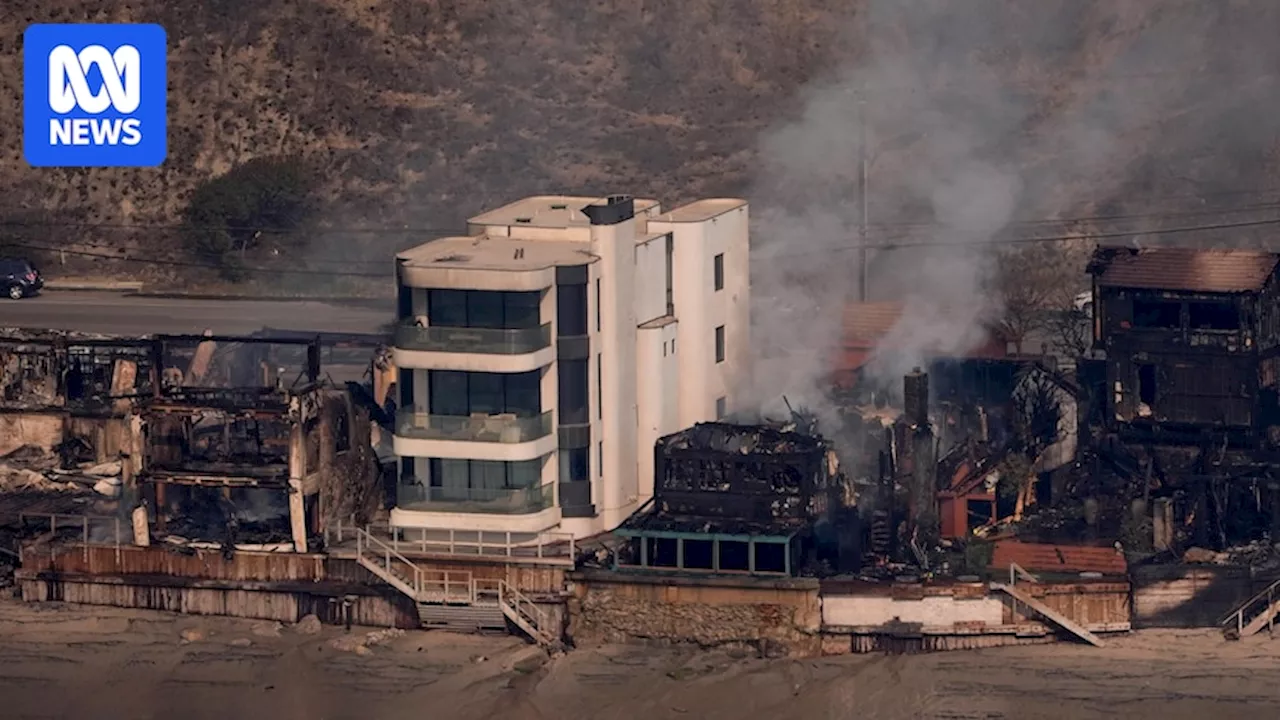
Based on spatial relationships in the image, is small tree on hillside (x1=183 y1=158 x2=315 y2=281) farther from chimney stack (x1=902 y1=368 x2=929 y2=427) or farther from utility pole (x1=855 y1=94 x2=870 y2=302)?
chimney stack (x1=902 y1=368 x2=929 y2=427)

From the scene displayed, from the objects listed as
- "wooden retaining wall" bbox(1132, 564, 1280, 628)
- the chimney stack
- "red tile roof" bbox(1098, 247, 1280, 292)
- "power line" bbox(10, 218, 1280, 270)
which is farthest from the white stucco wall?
"power line" bbox(10, 218, 1280, 270)

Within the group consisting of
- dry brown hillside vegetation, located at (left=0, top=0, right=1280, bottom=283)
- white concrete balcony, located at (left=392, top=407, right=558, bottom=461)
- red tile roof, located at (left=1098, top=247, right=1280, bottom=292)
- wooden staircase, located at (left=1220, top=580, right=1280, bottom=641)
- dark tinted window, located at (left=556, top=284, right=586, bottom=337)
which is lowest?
wooden staircase, located at (left=1220, top=580, right=1280, bottom=641)

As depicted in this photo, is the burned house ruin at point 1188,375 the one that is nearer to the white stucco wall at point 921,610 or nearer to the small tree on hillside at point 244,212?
the white stucco wall at point 921,610

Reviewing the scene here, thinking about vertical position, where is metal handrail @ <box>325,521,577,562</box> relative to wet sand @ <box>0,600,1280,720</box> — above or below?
above

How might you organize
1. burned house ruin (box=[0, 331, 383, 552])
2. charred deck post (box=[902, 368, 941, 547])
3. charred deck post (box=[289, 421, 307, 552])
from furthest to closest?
burned house ruin (box=[0, 331, 383, 552]) < charred deck post (box=[902, 368, 941, 547]) < charred deck post (box=[289, 421, 307, 552])

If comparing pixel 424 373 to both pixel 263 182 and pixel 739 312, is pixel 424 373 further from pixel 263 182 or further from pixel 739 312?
pixel 263 182

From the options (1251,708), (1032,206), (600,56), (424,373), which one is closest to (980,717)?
(1251,708)

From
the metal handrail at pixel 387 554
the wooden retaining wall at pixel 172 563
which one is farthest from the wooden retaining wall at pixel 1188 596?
the wooden retaining wall at pixel 172 563

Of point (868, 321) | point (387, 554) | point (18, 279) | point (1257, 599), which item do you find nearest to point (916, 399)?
point (1257, 599)
